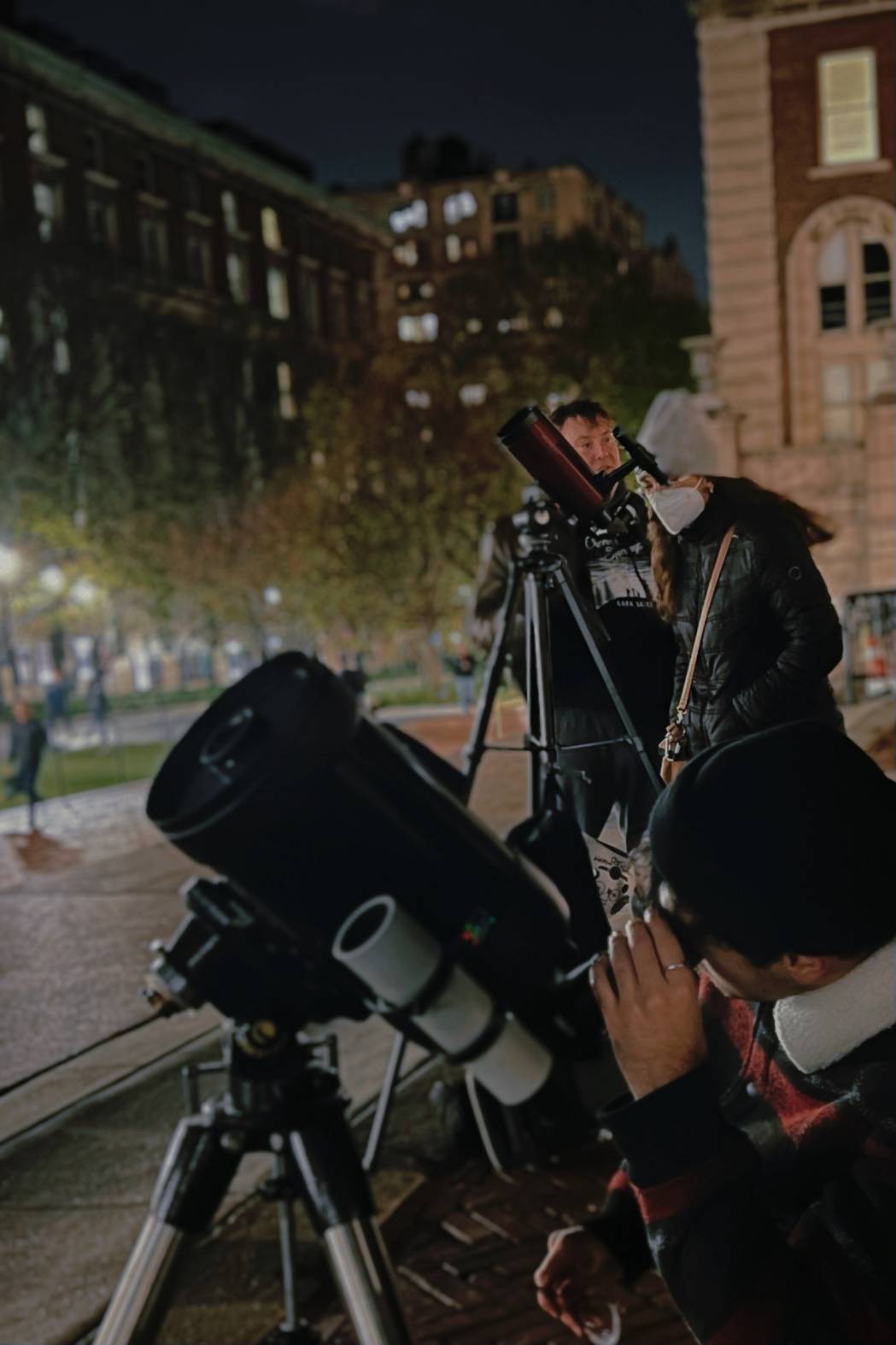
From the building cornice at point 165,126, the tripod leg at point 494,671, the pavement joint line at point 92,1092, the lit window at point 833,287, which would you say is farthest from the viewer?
the building cornice at point 165,126

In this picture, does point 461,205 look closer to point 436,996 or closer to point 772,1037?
point 436,996

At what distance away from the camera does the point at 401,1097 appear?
646 cm

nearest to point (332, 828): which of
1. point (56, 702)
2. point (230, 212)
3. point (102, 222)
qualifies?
point (56, 702)

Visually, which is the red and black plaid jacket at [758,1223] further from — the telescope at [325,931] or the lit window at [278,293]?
the lit window at [278,293]

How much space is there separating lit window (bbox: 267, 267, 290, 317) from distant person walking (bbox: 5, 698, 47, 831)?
43703 mm

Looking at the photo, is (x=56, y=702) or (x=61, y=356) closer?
(x=56, y=702)

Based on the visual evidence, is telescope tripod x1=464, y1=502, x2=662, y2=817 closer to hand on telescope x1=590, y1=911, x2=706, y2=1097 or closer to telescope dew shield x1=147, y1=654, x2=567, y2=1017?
hand on telescope x1=590, y1=911, x2=706, y2=1097

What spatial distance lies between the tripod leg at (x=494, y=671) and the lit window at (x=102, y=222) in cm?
5445

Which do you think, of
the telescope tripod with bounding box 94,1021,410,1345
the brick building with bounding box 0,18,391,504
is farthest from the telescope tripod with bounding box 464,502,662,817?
the brick building with bounding box 0,18,391,504

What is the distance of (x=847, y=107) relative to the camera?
2581 cm

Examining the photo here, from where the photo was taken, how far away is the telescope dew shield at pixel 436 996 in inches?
88.6

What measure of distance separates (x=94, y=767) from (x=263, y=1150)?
26.4 metres

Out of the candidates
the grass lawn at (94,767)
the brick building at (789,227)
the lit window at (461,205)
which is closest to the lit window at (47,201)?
the lit window at (461,205)

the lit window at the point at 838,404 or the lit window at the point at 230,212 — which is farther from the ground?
the lit window at the point at 230,212
